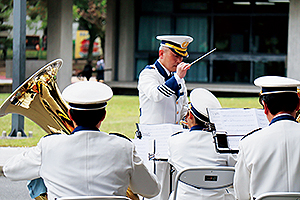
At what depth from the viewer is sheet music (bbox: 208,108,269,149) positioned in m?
3.35

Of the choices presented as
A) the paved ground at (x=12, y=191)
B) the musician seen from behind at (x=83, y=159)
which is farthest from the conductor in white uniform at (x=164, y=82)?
the musician seen from behind at (x=83, y=159)

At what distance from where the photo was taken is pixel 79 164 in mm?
2609

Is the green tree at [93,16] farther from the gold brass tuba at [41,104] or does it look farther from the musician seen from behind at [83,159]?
the musician seen from behind at [83,159]

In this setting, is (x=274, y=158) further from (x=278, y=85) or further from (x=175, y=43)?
(x=175, y=43)

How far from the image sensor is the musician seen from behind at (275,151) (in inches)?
104

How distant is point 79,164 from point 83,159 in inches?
1.4

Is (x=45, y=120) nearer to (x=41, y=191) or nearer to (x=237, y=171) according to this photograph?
(x=41, y=191)

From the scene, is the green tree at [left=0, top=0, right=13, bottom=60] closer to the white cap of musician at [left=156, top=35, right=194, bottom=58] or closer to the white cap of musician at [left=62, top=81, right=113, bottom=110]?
the white cap of musician at [left=156, top=35, right=194, bottom=58]

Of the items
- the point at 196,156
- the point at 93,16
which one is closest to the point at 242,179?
the point at 196,156

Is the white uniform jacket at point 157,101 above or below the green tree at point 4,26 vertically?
below

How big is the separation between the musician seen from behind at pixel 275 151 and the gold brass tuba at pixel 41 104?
160 centimetres

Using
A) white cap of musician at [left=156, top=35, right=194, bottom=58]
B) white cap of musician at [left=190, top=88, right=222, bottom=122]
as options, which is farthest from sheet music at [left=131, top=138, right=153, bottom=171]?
white cap of musician at [left=156, top=35, right=194, bottom=58]

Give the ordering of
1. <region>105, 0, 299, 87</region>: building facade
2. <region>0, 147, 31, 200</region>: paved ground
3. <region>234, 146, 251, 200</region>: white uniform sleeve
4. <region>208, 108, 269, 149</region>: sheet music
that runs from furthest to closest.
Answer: <region>105, 0, 299, 87</region>: building facade, <region>0, 147, 31, 200</region>: paved ground, <region>208, 108, 269, 149</region>: sheet music, <region>234, 146, 251, 200</region>: white uniform sleeve

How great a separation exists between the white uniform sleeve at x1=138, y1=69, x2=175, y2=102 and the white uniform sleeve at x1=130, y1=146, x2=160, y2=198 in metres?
2.00
